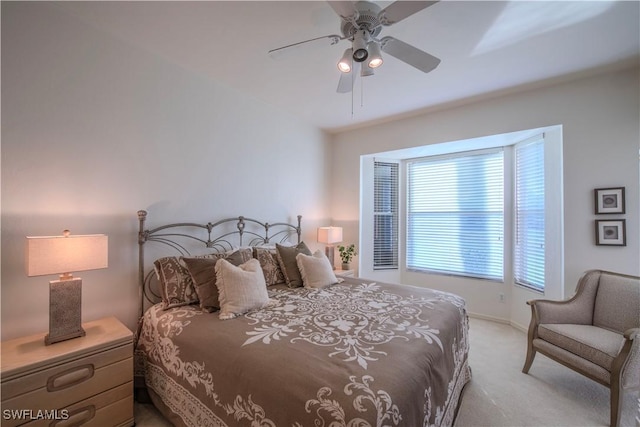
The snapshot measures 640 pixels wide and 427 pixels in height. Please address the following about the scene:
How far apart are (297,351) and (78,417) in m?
1.41

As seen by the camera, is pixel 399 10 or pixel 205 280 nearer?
pixel 399 10

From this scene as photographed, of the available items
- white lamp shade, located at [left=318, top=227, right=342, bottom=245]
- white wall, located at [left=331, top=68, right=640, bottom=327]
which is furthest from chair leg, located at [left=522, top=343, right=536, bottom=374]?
white lamp shade, located at [left=318, top=227, right=342, bottom=245]

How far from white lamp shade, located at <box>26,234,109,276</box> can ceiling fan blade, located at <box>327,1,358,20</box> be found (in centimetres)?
206

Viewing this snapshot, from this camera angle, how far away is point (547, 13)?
6.39ft

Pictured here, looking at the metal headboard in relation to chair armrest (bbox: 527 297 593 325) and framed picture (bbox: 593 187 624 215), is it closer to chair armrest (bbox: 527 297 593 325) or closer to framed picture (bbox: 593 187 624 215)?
chair armrest (bbox: 527 297 593 325)

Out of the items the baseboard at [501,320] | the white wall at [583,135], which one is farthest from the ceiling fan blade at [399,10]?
the baseboard at [501,320]

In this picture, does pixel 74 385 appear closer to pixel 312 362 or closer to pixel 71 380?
pixel 71 380

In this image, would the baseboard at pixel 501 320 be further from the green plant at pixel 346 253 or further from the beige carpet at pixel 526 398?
the green plant at pixel 346 253

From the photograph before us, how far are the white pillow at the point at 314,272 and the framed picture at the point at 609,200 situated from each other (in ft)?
9.00

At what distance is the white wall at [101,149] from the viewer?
183 cm

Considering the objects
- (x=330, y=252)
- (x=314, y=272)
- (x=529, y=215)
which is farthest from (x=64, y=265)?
(x=529, y=215)

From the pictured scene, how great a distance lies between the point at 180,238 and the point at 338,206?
8.71 ft

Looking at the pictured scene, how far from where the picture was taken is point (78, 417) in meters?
1.61

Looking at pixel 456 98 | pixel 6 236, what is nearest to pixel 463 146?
pixel 456 98
